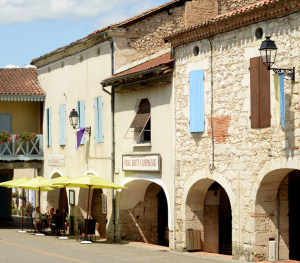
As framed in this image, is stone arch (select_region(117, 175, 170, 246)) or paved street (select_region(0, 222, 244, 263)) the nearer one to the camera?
paved street (select_region(0, 222, 244, 263))

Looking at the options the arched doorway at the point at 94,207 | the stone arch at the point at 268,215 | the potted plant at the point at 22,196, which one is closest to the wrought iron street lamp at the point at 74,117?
the arched doorway at the point at 94,207

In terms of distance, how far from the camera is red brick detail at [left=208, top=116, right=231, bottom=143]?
1430 cm

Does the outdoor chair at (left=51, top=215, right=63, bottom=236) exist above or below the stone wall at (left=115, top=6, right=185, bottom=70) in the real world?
below

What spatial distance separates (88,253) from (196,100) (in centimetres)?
493

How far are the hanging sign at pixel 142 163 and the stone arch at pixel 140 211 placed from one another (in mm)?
596

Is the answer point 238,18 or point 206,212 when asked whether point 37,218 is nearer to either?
point 206,212

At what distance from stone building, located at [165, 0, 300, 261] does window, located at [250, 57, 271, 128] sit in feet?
0.07

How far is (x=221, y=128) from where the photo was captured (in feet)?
47.5

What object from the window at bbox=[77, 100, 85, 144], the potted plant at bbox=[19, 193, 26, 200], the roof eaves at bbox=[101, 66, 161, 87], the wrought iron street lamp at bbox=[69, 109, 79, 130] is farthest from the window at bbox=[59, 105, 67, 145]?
the potted plant at bbox=[19, 193, 26, 200]

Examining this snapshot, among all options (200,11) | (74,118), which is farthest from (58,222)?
(200,11)

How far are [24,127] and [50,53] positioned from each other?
3.89 m

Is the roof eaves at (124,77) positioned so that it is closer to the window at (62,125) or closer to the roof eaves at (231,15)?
the roof eaves at (231,15)

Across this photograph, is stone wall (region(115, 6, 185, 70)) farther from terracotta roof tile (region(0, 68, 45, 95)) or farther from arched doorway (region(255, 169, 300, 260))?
arched doorway (region(255, 169, 300, 260))

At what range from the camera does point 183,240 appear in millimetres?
16000
